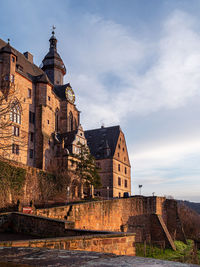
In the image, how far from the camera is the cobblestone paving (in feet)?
9.53

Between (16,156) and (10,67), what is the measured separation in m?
11.4

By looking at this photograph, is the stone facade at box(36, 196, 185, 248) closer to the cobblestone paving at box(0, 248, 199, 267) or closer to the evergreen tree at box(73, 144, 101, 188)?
the evergreen tree at box(73, 144, 101, 188)

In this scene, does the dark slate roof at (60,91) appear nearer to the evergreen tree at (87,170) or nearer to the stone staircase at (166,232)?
the evergreen tree at (87,170)

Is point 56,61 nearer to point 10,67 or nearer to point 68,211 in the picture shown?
point 10,67

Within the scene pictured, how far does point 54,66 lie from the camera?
56.0 metres

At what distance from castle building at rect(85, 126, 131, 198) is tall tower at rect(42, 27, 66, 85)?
1400 cm

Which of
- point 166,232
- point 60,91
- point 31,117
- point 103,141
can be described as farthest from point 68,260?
point 103,141

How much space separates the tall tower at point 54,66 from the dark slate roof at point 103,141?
13.4 m

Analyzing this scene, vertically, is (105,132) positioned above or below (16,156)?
above

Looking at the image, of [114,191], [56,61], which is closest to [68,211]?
[114,191]

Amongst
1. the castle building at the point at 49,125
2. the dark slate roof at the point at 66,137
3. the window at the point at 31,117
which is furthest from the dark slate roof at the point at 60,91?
the window at the point at 31,117

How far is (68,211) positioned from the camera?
20750 millimetres

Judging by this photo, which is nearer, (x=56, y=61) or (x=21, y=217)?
(x=21, y=217)

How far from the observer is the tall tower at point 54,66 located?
2196 inches
